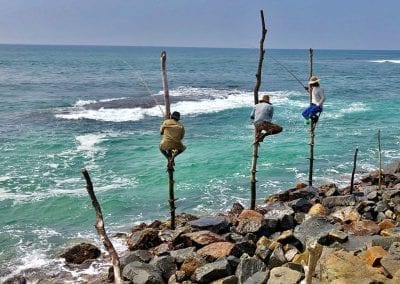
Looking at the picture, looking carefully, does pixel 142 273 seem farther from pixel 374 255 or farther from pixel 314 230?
pixel 374 255

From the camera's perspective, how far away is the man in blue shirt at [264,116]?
1334cm

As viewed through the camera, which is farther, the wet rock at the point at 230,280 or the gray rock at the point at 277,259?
the gray rock at the point at 277,259

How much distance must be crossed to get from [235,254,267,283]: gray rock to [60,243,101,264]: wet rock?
4.47 m

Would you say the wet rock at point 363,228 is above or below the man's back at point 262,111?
below

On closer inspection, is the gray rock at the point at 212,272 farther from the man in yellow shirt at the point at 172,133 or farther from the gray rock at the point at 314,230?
the man in yellow shirt at the point at 172,133

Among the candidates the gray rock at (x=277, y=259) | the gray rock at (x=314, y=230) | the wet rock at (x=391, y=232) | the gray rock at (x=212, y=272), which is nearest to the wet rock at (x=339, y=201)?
the gray rock at (x=314, y=230)

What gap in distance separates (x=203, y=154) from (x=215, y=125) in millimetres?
8183

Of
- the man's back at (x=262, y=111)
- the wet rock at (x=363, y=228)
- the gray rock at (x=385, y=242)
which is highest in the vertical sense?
the man's back at (x=262, y=111)

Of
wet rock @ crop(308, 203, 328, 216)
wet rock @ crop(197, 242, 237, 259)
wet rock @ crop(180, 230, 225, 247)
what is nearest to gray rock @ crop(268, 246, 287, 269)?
wet rock @ crop(197, 242, 237, 259)

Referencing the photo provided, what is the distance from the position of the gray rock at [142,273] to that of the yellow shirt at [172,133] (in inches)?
114

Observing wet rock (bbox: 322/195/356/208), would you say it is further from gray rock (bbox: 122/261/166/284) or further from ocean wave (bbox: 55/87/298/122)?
ocean wave (bbox: 55/87/298/122)

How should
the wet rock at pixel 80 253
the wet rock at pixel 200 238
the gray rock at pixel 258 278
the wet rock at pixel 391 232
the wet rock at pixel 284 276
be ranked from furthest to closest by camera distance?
the wet rock at pixel 80 253
the wet rock at pixel 200 238
the wet rock at pixel 391 232
the gray rock at pixel 258 278
the wet rock at pixel 284 276

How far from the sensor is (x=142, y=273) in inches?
419

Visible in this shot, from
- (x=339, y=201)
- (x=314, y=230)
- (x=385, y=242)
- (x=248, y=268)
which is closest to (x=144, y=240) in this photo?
(x=248, y=268)
